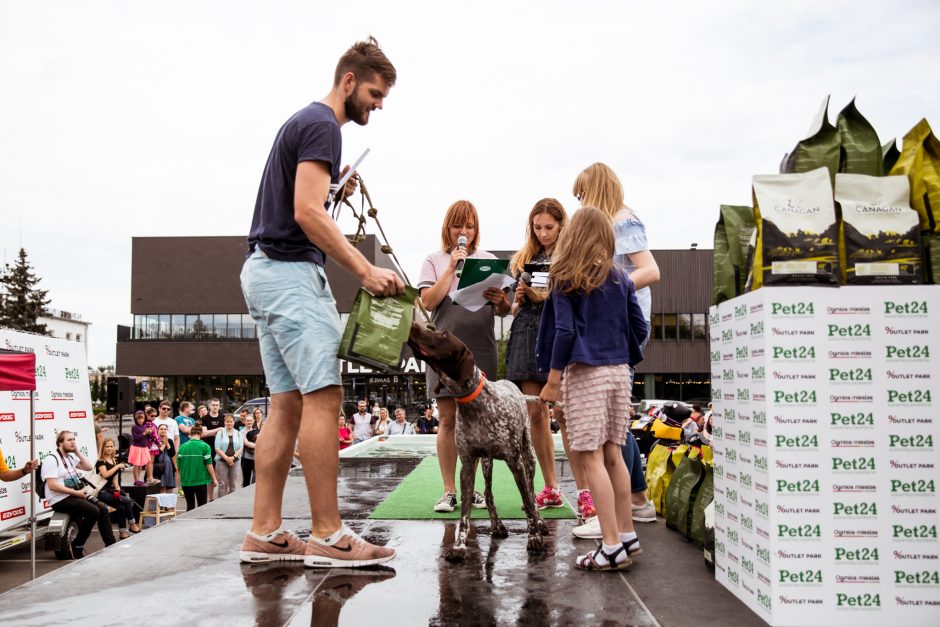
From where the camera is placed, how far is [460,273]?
4.45 metres

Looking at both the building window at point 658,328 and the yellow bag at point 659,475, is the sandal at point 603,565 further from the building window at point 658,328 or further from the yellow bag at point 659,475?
the building window at point 658,328

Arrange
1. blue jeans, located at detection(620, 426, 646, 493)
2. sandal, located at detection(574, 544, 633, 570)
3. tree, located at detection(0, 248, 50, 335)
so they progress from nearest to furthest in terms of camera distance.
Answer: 1. sandal, located at detection(574, 544, 633, 570)
2. blue jeans, located at detection(620, 426, 646, 493)
3. tree, located at detection(0, 248, 50, 335)

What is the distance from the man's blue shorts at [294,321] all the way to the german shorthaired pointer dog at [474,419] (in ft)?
1.45

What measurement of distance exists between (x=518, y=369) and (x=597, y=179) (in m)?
1.30

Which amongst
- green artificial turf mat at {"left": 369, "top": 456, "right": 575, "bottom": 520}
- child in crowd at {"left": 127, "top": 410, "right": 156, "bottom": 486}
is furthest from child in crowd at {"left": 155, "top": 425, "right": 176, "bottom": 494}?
green artificial turf mat at {"left": 369, "top": 456, "right": 575, "bottom": 520}

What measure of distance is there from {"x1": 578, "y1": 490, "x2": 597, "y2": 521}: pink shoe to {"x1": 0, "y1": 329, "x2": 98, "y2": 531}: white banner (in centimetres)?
692

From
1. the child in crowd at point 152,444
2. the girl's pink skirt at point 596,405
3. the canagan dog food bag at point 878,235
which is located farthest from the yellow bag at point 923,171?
the child in crowd at point 152,444

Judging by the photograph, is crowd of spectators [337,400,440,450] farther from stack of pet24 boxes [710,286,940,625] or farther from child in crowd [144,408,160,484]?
stack of pet24 boxes [710,286,940,625]

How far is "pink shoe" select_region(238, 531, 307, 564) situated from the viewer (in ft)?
10.6

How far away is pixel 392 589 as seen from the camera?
111 inches

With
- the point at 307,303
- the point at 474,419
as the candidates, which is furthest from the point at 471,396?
the point at 307,303

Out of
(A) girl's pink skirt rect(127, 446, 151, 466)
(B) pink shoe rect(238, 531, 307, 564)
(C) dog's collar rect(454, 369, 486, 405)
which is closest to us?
(B) pink shoe rect(238, 531, 307, 564)

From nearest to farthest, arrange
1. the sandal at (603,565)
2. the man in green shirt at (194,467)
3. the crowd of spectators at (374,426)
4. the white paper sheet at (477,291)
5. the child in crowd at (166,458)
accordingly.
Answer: the sandal at (603,565) < the white paper sheet at (477,291) < the man in green shirt at (194,467) < the child in crowd at (166,458) < the crowd of spectators at (374,426)

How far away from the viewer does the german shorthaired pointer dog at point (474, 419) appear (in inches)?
133
